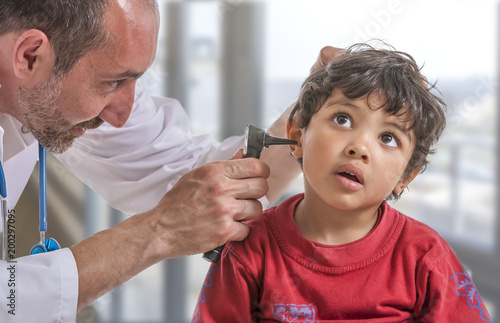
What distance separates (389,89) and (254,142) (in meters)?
0.25

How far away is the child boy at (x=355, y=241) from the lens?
1021 mm

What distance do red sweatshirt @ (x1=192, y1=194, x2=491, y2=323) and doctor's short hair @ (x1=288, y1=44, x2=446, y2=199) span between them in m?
0.14

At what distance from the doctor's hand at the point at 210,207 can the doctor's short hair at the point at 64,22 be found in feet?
1.07

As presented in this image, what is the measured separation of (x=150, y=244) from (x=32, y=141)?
525 mm

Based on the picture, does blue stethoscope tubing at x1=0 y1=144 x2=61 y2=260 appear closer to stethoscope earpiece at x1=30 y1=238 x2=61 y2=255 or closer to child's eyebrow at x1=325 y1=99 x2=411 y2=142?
stethoscope earpiece at x1=30 y1=238 x2=61 y2=255

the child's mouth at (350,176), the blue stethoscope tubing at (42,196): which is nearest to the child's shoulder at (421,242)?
the child's mouth at (350,176)

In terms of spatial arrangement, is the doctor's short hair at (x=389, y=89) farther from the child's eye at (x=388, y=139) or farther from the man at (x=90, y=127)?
the man at (x=90, y=127)

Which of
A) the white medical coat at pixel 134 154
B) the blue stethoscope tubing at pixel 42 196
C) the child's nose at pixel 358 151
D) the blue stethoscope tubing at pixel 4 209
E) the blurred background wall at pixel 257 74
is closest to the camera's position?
the child's nose at pixel 358 151

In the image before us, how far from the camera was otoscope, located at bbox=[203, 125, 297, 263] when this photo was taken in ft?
3.56

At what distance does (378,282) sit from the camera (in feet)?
3.36

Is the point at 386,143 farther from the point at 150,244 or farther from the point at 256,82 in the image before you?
the point at 256,82

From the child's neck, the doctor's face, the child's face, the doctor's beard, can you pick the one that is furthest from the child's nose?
the doctor's beard

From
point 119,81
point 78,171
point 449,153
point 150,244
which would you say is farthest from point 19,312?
point 449,153

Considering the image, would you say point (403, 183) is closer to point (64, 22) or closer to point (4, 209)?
point (64, 22)
